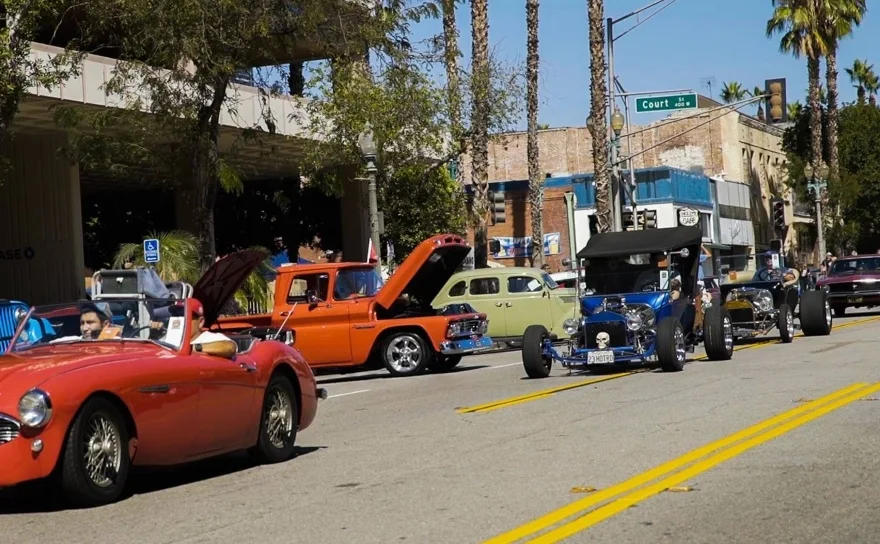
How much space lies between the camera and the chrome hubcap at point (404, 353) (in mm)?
23062

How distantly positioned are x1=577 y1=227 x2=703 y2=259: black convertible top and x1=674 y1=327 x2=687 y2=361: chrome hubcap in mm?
1858

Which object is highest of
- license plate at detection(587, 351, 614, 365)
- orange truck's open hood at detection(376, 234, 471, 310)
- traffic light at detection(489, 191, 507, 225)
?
traffic light at detection(489, 191, 507, 225)

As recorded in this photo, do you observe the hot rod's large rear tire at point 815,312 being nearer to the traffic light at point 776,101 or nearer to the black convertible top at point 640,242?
the black convertible top at point 640,242

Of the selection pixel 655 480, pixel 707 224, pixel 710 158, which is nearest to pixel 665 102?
pixel 655 480

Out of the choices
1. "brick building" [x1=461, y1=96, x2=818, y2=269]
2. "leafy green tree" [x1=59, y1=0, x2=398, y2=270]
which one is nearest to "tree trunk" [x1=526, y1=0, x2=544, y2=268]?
"leafy green tree" [x1=59, y1=0, x2=398, y2=270]

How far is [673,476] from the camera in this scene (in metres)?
9.62

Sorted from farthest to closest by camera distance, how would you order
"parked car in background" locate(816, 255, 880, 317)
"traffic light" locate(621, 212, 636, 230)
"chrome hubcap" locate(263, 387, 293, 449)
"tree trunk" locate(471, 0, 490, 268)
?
"traffic light" locate(621, 212, 636, 230) < "parked car in background" locate(816, 255, 880, 317) < "tree trunk" locate(471, 0, 490, 268) < "chrome hubcap" locate(263, 387, 293, 449)

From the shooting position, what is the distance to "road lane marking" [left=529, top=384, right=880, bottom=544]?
25.6ft

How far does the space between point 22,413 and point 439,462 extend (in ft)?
11.3

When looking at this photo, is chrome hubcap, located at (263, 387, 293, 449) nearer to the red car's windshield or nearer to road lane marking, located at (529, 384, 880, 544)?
the red car's windshield

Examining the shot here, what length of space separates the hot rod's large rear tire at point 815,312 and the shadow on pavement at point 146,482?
16378mm

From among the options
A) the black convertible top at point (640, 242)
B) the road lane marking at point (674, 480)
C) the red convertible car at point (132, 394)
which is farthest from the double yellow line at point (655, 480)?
the black convertible top at point (640, 242)

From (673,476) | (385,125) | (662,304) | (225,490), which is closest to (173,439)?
(225,490)

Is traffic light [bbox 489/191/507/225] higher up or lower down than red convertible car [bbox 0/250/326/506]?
higher up
